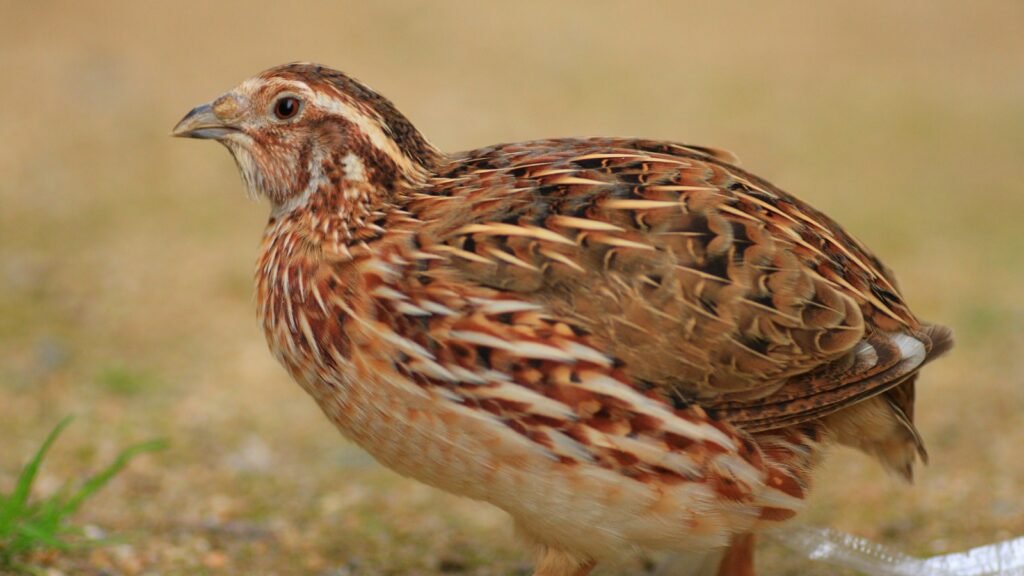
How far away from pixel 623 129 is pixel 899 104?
308 cm

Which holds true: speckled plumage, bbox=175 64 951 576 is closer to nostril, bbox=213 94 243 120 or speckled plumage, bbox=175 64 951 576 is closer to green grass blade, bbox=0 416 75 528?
nostril, bbox=213 94 243 120

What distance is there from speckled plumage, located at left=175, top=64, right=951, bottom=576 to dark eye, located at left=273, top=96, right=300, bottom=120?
0.04m

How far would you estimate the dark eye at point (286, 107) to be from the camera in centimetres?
453

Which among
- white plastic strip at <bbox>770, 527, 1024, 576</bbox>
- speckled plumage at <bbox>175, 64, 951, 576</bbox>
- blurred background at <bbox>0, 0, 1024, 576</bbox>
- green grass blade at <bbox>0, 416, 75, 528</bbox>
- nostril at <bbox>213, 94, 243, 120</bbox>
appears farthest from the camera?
blurred background at <bbox>0, 0, 1024, 576</bbox>

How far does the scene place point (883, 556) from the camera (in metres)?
4.99

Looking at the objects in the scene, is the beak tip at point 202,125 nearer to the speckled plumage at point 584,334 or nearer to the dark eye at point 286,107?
the dark eye at point 286,107

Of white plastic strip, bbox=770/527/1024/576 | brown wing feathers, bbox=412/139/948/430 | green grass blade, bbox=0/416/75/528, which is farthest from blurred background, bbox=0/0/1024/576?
brown wing feathers, bbox=412/139/948/430

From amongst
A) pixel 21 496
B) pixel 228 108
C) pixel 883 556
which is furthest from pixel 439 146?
pixel 883 556

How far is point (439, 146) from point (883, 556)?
6260 mm

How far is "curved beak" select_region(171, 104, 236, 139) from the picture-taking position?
461 centimetres

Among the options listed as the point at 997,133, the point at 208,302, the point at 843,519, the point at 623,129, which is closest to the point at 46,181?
the point at 208,302

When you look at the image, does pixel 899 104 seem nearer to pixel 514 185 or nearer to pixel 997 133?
pixel 997 133

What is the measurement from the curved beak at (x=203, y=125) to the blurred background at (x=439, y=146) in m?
1.84

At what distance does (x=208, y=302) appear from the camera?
8.47 meters
